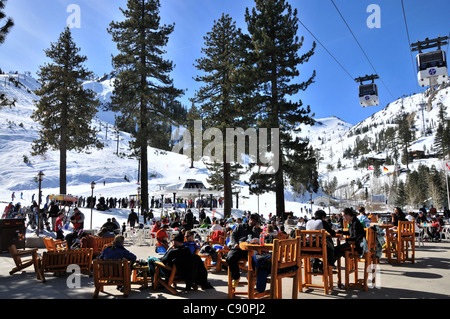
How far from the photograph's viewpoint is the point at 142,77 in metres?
24.9

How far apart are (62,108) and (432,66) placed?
81.6 ft

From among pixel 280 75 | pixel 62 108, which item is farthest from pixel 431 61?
pixel 62 108

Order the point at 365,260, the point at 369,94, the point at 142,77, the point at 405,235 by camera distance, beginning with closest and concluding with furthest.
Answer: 1. the point at 365,260
2. the point at 405,235
3. the point at 369,94
4. the point at 142,77

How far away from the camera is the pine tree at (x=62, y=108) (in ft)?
86.9

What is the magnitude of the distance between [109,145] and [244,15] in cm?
6804

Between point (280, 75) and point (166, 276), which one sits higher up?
point (280, 75)

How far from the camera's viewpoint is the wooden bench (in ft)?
22.9

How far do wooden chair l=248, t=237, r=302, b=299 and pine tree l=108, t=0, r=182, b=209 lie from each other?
19780mm

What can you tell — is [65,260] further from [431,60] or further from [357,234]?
[431,60]

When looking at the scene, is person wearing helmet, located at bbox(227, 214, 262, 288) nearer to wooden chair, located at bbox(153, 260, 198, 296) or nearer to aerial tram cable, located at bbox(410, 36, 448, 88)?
wooden chair, located at bbox(153, 260, 198, 296)

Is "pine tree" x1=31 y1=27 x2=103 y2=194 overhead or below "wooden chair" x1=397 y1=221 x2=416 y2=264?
overhead

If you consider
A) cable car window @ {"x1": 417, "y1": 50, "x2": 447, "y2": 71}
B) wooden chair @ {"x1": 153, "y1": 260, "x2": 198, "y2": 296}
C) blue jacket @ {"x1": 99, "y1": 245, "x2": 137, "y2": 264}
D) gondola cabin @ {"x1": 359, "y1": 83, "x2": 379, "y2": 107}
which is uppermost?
cable car window @ {"x1": 417, "y1": 50, "x2": 447, "y2": 71}

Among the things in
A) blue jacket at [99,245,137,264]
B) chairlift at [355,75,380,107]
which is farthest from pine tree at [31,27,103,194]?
blue jacket at [99,245,137,264]
